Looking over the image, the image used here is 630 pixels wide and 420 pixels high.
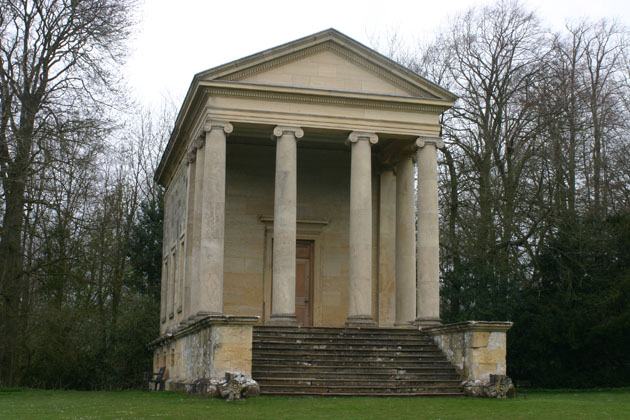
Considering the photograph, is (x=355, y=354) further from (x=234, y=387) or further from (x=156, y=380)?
(x=156, y=380)

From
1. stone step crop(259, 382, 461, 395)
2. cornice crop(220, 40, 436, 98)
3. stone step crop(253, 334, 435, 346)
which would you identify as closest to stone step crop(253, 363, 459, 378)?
→ stone step crop(259, 382, 461, 395)

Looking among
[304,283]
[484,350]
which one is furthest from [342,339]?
[304,283]

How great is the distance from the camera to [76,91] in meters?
23.5

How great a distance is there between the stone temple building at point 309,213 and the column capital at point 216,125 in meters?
0.04

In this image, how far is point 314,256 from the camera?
2591 cm

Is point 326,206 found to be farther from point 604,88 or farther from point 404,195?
point 604,88

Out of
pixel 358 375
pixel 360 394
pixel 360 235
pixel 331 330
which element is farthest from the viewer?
pixel 360 235

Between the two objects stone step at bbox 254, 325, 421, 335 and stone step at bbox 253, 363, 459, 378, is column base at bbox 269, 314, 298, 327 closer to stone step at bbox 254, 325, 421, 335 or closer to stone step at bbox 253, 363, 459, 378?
stone step at bbox 254, 325, 421, 335

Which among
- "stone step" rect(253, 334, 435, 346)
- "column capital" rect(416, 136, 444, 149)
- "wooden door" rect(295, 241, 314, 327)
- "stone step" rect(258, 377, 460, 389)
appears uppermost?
"column capital" rect(416, 136, 444, 149)

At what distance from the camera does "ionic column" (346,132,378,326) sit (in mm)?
21188

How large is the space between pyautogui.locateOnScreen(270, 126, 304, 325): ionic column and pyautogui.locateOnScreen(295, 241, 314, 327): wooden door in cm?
465

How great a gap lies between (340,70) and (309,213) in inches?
214

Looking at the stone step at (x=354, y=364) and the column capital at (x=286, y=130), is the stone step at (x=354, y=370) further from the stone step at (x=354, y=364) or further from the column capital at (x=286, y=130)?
the column capital at (x=286, y=130)

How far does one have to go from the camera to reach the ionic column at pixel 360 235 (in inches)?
834
